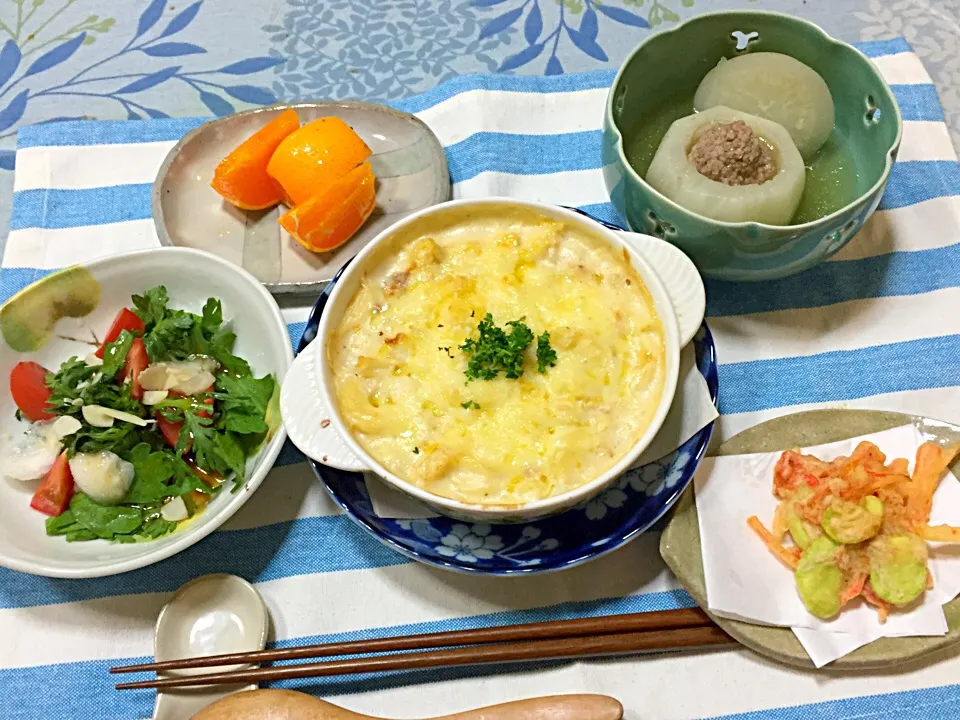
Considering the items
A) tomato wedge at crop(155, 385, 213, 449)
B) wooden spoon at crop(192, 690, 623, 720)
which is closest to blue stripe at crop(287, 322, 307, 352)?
tomato wedge at crop(155, 385, 213, 449)

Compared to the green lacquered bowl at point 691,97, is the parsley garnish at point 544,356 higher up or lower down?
lower down

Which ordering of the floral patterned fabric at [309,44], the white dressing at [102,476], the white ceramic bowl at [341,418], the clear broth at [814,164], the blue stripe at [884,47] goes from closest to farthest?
the white ceramic bowl at [341,418]
the white dressing at [102,476]
the clear broth at [814,164]
the blue stripe at [884,47]
the floral patterned fabric at [309,44]

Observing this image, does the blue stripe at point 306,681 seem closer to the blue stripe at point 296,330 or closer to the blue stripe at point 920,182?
the blue stripe at point 296,330

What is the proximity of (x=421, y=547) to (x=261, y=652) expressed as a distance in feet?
1.20

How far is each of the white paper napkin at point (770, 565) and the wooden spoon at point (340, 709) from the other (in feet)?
0.95

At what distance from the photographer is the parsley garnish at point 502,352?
4.30ft

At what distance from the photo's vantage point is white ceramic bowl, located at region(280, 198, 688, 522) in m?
1.19

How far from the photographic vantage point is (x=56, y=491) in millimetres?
1474

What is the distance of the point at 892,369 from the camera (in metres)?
1.66

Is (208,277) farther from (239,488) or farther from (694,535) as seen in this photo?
(694,535)

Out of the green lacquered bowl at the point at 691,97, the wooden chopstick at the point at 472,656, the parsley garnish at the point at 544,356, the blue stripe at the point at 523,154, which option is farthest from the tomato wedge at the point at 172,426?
the green lacquered bowl at the point at 691,97

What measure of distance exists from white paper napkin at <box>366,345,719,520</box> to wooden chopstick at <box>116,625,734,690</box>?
0.27 m

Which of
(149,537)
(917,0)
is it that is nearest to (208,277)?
(149,537)

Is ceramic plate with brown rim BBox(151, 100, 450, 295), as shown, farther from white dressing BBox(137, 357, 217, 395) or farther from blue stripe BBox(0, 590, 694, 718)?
blue stripe BBox(0, 590, 694, 718)
